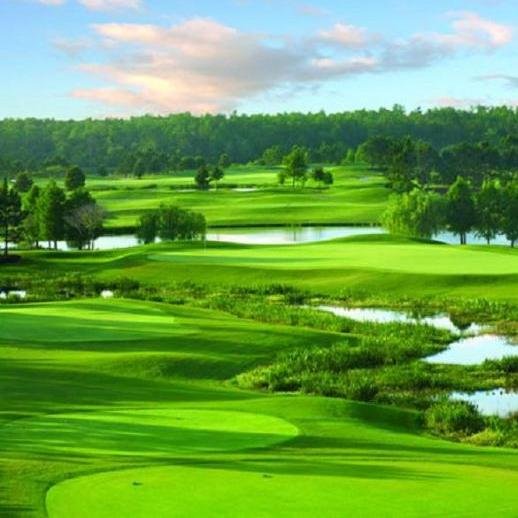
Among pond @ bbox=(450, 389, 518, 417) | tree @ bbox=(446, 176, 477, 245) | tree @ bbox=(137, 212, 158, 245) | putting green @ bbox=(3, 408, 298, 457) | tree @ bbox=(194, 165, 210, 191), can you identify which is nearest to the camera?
putting green @ bbox=(3, 408, 298, 457)

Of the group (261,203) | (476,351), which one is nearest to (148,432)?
(476,351)

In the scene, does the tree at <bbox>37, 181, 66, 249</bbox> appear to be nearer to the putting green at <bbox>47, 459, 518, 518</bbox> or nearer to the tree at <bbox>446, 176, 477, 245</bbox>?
the tree at <bbox>446, 176, 477, 245</bbox>

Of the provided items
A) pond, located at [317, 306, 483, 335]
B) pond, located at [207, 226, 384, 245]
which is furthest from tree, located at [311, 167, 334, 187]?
pond, located at [317, 306, 483, 335]

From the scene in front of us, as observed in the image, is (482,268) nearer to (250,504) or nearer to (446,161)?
(250,504)

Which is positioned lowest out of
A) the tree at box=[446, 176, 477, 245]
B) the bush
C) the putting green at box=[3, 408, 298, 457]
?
the bush

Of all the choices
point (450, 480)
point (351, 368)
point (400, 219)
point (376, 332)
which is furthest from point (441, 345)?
point (400, 219)

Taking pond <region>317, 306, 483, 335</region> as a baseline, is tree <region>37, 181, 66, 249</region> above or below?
above

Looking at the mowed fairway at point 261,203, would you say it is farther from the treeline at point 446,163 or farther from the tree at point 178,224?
the tree at point 178,224

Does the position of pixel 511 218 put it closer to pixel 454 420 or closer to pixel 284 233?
pixel 284 233
